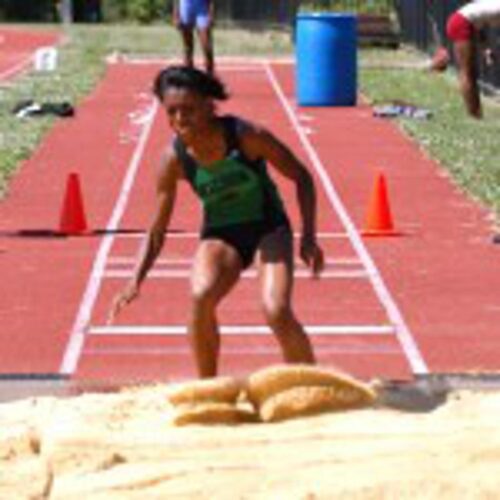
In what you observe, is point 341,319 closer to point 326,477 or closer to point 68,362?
point 68,362

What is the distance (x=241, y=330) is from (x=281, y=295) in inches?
120

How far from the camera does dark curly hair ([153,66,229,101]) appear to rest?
29.2 feet

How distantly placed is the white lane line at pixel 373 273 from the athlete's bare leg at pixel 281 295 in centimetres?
161

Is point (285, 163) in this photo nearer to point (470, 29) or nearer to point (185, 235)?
point (470, 29)

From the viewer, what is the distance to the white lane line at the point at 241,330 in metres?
11.9

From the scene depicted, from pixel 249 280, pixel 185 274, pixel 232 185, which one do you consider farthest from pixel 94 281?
pixel 232 185

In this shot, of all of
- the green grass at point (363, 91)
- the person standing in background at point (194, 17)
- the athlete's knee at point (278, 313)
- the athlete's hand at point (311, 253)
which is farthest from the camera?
the person standing in background at point (194, 17)

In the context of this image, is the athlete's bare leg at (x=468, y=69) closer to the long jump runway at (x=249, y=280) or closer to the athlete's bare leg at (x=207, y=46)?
the long jump runway at (x=249, y=280)

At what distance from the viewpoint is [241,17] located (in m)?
64.4

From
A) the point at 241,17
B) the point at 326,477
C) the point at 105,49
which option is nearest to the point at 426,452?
the point at 326,477

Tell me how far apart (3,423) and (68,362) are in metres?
2.16

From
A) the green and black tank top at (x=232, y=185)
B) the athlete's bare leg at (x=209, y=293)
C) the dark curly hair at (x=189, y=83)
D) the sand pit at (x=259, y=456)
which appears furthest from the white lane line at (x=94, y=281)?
the sand pit at (x=259, y=456)

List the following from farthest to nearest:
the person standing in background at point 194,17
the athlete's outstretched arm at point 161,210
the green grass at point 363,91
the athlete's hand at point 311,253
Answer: the person standing in background at point 194,17, the green grass at point 363,91, the athlete's outstretched arm at point 161,210, the athlete's hand at point 311,253

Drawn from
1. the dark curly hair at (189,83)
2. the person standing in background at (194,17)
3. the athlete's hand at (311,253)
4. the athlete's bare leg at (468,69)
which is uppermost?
the dark curly hair at (189,83)
